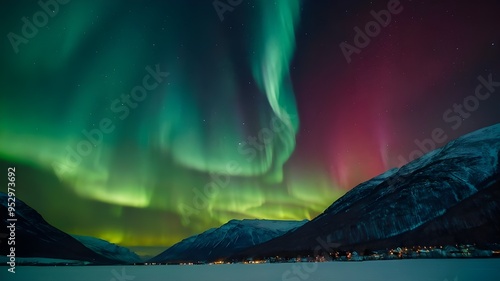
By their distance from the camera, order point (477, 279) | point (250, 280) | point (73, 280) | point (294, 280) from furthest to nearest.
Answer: point (73, 280) → point (250, 280) → point (294, 280) → point (477, 279)

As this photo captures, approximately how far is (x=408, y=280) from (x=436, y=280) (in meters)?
8.92

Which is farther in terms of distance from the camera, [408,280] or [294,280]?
[294,280]

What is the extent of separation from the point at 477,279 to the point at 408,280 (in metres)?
16.5

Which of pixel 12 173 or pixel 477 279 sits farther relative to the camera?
pixel 477 279

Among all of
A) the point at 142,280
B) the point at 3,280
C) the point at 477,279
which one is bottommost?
the point at 477,279

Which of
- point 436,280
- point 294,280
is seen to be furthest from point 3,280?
point 436,280

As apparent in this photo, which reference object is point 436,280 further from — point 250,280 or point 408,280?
point 250,280

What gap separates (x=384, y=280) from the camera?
326 feet

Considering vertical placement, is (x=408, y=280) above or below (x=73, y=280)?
below

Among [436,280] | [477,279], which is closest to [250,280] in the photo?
[436,280]

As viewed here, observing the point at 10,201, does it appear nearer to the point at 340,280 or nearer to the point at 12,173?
the point at 12,173

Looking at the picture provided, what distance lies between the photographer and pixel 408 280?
93.3 m

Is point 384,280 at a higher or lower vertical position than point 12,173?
lower

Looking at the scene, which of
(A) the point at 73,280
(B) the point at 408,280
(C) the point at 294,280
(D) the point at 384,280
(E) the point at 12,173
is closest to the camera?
(E) the point at 12,173
